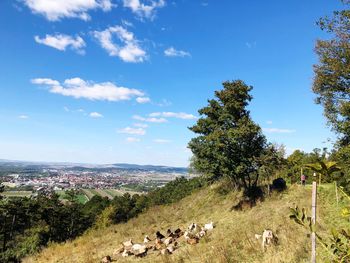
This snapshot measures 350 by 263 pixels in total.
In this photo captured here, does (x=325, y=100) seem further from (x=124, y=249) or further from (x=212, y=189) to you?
(x=212, y=189)

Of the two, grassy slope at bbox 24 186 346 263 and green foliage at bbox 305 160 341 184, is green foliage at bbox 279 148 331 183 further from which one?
green foliage at bbox 305 160 341 184

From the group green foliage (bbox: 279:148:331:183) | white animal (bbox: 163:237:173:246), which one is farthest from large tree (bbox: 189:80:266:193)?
green foliage (bbox: 279:148:331:183)

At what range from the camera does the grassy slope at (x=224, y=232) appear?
1018 cm

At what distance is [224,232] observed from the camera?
16.0m

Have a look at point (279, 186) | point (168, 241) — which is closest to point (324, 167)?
point (168, 241)

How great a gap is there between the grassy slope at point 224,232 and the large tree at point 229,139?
3.17m

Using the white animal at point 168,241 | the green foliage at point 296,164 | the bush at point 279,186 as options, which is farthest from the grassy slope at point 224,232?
the green foliage at point 296,164

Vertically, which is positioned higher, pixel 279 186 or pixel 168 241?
pixel 279 186

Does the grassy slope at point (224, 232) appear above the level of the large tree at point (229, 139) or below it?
below

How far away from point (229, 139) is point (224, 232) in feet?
28.6

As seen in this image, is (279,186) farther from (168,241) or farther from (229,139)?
(168,241)

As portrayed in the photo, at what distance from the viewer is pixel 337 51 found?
17719 mm

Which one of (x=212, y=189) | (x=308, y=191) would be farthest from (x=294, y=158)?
(x=308, y=191)

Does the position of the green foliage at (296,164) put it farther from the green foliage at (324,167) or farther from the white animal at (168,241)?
the green foliage at (324,167)
